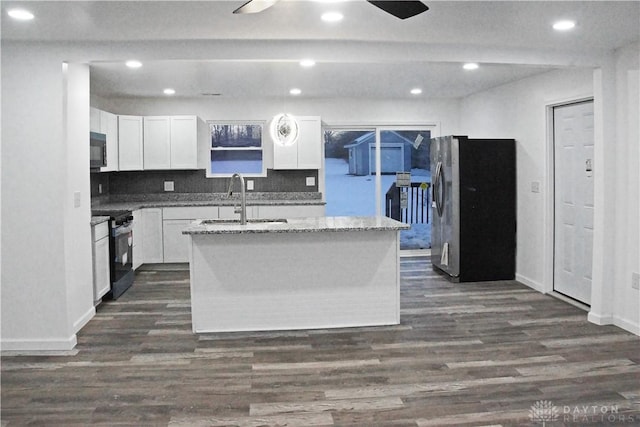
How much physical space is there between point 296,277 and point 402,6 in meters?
2.55

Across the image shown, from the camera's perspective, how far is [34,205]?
410 cm

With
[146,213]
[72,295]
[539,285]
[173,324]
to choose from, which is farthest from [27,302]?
[539,285]

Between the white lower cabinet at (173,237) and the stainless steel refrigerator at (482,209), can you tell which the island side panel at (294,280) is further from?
the white lower cabinet at (173,237)

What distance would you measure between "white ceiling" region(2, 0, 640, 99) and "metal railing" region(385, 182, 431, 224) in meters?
2.86

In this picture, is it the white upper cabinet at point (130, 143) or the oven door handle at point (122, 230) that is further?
the white upper cabinet at point (130, 143)

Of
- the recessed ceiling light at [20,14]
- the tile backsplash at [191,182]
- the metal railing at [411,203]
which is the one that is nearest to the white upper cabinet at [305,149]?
the tile backsplash at [191,182]

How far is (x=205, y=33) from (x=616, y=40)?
10.1ft

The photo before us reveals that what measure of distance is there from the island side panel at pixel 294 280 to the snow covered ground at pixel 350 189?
3.55 meters

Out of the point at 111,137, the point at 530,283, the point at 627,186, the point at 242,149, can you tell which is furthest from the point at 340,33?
the point at 242,149

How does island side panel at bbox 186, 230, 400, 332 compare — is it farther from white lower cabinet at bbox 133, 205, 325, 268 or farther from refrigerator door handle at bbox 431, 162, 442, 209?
white lower cabinet at bbox 133, 205, 325, 268

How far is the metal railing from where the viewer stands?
8320 mm

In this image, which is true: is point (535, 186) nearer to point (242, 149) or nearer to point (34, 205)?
point (242, 149)

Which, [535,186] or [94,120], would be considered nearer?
[535,186]

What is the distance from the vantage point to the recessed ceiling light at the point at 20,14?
3307 mm
